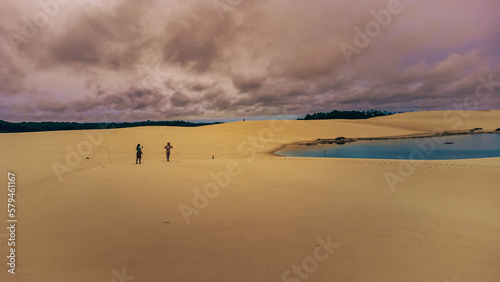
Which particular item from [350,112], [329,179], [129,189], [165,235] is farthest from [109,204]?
[350,112]

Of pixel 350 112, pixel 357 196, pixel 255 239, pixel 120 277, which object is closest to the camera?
pixel 120 277

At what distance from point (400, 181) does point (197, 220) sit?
10847 millimetres

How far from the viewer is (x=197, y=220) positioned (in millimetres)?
6375

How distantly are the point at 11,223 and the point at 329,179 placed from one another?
40.7 ft

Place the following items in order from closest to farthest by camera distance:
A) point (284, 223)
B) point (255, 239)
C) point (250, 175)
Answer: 1. point (255, 239)
2. point (284, 223)
3. point (250, 175)

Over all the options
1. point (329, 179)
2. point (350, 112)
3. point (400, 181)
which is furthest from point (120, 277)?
point (350, 112)

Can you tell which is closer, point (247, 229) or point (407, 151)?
point (247, 229)

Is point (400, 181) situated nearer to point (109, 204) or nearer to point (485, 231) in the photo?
point (485, 231)

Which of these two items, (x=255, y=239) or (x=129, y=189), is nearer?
(x=255, y=239)

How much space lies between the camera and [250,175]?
1273cm

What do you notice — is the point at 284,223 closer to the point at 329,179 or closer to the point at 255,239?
the point at 255,239

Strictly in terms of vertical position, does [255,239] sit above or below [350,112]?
below

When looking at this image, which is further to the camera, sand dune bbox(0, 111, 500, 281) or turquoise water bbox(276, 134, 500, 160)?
turquoise water bbox(276, 134, 500, 160)

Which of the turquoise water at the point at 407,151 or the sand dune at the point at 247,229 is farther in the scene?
the turquoise water at the point at 407,151
